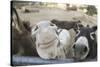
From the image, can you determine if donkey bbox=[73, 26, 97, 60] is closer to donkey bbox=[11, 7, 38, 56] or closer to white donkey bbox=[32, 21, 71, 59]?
white donkey bbox=[32, 21, 71, 59]

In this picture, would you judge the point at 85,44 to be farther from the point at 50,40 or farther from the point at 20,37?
the point at 20,37

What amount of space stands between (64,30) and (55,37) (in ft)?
0.39

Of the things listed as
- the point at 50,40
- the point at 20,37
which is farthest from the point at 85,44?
the point at 20,37

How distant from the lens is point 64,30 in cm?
174

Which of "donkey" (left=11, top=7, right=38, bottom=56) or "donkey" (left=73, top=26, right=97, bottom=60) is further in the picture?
"donkey" (left=73, top=26, right=97, bottom=60)

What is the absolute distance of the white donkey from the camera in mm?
1661

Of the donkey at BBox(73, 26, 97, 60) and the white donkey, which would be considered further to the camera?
the donkey at BBox(73, 26, 97, 60)

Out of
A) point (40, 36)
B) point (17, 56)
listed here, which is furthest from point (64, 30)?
point (17, 56)

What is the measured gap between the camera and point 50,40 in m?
1.69

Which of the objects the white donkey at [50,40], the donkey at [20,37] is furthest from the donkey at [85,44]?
the donkey at [20,37]

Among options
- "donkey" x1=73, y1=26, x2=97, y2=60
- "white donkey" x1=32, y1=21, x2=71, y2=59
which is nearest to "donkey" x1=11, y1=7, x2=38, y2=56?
"white donkey" x1=32, y1=21, x2=71, y2=59

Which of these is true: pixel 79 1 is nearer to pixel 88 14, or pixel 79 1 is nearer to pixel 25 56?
pixel 88 14

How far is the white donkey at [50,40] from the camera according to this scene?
5.45 ft

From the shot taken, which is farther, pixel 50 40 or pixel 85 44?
pixel 85 44
